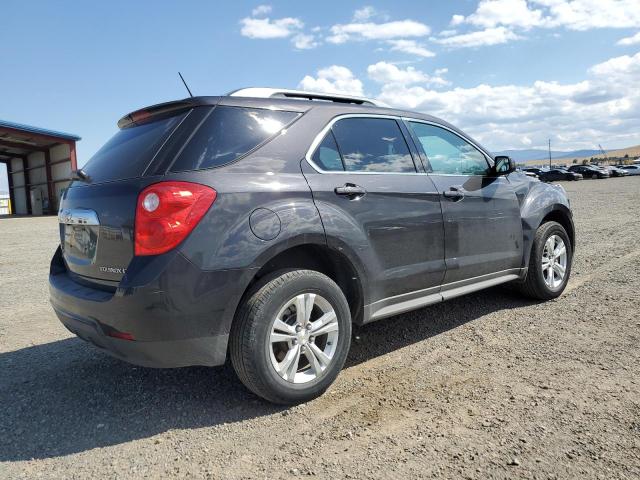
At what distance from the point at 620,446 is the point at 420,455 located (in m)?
0.95

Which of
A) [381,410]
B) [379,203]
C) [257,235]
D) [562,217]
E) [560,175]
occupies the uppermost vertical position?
[560,175]

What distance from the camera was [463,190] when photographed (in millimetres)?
3980

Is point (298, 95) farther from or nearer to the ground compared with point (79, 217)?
farther from the ground

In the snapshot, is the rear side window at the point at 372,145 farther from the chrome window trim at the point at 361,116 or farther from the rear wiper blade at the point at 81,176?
the rear wiper blade at the point at 81,176

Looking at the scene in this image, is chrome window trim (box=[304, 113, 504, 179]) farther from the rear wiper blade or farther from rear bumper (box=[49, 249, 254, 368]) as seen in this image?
the rear wiper blade

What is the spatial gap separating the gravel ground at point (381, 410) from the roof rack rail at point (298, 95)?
75.1 inches

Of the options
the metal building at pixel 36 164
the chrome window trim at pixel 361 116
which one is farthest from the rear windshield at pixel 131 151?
the metal building at pixel 36 164

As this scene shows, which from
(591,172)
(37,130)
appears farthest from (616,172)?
(37,130)

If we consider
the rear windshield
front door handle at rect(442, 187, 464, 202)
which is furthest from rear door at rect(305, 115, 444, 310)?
the rear windshield

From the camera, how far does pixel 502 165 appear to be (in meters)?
4.44

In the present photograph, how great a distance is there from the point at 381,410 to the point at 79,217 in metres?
2.12

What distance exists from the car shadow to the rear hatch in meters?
0.81

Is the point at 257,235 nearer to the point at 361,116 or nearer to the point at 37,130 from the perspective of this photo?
the point at 361,116

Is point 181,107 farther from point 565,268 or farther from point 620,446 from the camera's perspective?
point 565,268
